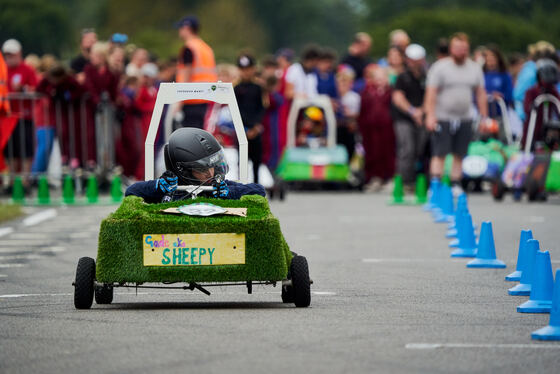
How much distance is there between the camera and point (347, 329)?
8633 millimetres

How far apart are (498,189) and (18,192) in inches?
273

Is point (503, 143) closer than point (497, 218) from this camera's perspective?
No

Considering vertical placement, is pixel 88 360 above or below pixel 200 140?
below

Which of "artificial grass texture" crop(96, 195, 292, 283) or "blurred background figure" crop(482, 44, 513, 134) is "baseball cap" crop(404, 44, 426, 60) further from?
"artificial grass texture" crop(96, 195, 292, 283)

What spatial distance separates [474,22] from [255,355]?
9816cm

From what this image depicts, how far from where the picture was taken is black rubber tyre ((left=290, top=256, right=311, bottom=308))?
9602mm

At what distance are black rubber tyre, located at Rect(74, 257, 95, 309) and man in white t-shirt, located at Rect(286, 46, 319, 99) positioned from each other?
1813 cm

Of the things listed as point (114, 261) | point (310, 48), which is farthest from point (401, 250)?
point (310, 48)

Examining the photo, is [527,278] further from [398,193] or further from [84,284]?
[398,193]

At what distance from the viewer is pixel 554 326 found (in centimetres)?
830

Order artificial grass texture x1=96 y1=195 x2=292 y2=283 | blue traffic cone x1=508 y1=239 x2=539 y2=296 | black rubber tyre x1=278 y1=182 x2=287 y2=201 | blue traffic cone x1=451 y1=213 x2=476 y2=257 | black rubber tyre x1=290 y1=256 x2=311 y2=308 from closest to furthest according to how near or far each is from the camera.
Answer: artificial grass texture x1=96 y1=195 x2=292 y2=283, black rubber tyre x1=290 y1=256 x2=311 y2=308, blue traffic cone x1=508 y1=239 x2=539 y2=296, blue traffic cone x1=451 y1=213 x2=476 y2=257, black rubber tyre x1=278 y1=182 x2=287 y2=201

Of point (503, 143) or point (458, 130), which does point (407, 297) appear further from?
point (503, 143)

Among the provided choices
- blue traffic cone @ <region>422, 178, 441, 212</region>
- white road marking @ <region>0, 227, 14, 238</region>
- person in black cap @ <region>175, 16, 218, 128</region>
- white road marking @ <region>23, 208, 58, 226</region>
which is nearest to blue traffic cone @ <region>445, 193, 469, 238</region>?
blue traffic cone @ <region>422, 178, 441, 212</region>

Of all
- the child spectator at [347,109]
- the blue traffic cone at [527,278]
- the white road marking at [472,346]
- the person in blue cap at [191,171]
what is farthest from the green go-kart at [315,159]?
the white road marking at [472,346]
